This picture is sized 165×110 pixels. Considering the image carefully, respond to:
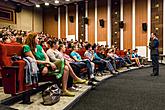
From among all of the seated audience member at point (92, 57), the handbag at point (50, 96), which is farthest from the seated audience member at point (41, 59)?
the seated audience member at point (92, 57)

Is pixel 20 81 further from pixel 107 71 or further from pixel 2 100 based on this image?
pixel 107 71

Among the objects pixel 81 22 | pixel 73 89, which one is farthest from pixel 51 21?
pixel 73 89

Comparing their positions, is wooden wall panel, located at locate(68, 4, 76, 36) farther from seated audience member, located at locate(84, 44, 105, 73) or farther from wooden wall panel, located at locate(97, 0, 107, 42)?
seated audience member, located at locate(84, 44, 105, 73)

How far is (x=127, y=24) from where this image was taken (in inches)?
452

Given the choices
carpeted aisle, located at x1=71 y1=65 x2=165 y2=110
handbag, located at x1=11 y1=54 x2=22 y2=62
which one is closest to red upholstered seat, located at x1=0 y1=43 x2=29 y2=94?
handbag, located at x1=11 y1=54 x2=22 y2=62

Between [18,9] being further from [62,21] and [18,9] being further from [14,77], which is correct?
[14,77]

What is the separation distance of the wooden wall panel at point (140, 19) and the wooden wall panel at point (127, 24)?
0.34 meters

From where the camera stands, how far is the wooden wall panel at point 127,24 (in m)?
11.4

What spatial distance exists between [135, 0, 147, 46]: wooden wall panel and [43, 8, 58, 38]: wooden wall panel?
4.70 meters

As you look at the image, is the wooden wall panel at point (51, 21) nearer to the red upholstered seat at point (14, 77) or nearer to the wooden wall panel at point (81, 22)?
the wooden wall panel at point (81, 22)

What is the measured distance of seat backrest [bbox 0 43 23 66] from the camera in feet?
9.68

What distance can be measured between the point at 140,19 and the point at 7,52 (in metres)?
8.94

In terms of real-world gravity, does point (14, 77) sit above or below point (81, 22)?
below

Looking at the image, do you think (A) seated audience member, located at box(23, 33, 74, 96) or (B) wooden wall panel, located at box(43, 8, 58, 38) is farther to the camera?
(B) wooden wall panel, located at box(43, 8, 58, 38)
